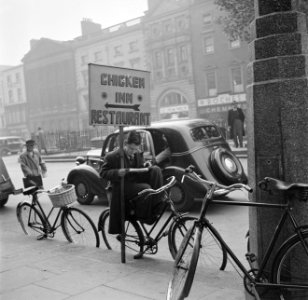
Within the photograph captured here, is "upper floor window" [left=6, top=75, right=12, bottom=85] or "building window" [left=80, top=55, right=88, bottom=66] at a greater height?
"building window" [left=80, top=55, right=88, bottom=66]

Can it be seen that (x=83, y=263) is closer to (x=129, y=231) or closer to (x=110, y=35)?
(x=129, y=231)

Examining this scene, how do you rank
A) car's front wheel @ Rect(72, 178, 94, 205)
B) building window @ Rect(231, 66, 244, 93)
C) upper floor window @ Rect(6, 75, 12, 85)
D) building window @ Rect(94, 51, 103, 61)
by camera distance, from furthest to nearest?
upper floor window @ Rect(6, 75, 12, 85) < building window @ Rect(94, 51, 103, 61) < building window @ Rect(231, 66, 244, 93) < car's front wheel @ Rect(72, 178, 94, 205)

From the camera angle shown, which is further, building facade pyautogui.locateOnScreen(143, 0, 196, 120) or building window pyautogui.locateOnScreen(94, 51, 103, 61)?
building window pyautogui.locateOnScreen(94, 51, 103, 61)

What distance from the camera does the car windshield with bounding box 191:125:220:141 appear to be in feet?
27.8

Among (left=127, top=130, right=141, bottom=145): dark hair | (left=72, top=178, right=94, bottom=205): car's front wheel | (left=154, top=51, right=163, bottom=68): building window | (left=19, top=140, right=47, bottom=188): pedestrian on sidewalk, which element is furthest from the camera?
(left=154, top=51, right=163, bottom=68): building window

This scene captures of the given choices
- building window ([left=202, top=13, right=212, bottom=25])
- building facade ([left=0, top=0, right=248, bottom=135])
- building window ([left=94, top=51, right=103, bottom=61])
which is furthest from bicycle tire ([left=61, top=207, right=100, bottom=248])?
building window ([left=94, top=51, right=103, bottom=61])

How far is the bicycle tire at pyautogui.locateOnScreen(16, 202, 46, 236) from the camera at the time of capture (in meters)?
6.83

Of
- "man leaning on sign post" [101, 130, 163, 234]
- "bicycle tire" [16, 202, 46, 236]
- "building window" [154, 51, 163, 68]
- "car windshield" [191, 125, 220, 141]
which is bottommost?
"bicycle tire" [16, 202, 46, 236]

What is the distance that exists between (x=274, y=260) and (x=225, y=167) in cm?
470

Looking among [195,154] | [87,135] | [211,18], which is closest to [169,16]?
[211,18]

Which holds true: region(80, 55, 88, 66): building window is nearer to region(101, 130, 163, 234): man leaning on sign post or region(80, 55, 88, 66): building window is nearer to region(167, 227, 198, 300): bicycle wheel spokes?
region(101, 130, 163, 234): man leaning on sign post

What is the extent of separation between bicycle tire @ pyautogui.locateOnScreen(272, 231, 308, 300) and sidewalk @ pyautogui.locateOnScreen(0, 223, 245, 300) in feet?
1.54

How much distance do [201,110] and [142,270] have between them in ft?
129

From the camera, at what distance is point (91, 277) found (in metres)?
4.64
